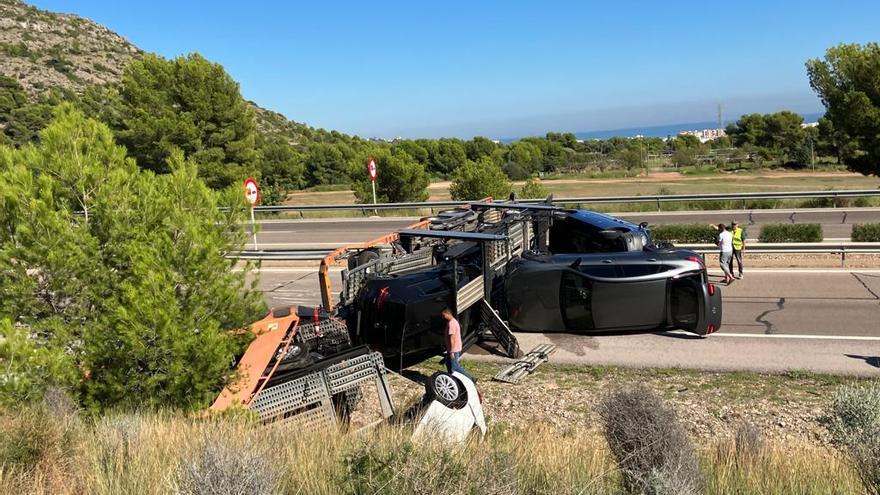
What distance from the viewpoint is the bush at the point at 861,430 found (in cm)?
375

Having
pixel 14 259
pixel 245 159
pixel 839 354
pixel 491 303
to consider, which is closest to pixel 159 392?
pixel 14 259

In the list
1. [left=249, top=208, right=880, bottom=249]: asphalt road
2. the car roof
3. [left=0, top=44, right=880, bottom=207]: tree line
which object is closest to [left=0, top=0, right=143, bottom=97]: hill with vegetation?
[left=0, top=44, right=880, bottom=207]: tree line

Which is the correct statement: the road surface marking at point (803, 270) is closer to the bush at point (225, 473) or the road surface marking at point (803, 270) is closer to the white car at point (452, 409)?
the white car at point (452, 409)

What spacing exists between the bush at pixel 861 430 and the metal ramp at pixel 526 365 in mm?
4312

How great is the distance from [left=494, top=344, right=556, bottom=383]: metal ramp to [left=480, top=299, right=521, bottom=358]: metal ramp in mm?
238

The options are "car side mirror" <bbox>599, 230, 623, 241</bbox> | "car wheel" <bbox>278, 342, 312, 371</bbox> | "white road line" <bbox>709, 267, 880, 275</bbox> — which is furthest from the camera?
"white road line" <bbox>709, 267, 880, 275</bbox>

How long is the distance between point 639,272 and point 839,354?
3082mm

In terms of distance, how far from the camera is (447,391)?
6.39 m

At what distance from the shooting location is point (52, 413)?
5.05 meters

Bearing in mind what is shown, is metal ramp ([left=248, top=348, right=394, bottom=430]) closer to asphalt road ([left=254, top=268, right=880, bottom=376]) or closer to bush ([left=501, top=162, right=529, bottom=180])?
asphalt road ([left=254, top=268, right=880, bottom=376])

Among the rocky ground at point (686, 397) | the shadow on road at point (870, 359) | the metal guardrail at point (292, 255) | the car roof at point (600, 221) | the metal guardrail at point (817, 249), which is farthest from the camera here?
the metal guardrail at point (292, 255)

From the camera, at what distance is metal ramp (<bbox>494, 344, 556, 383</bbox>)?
8816 mm

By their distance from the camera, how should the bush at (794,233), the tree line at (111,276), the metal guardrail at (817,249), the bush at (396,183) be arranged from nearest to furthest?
the tree line at (111,276)
the metal guardrail at (817,249)
the bush at (794,233)
the bush at (396,183)

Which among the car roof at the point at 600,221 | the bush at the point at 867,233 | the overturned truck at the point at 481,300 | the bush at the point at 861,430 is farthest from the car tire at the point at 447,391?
the bush at the point at 867,233
